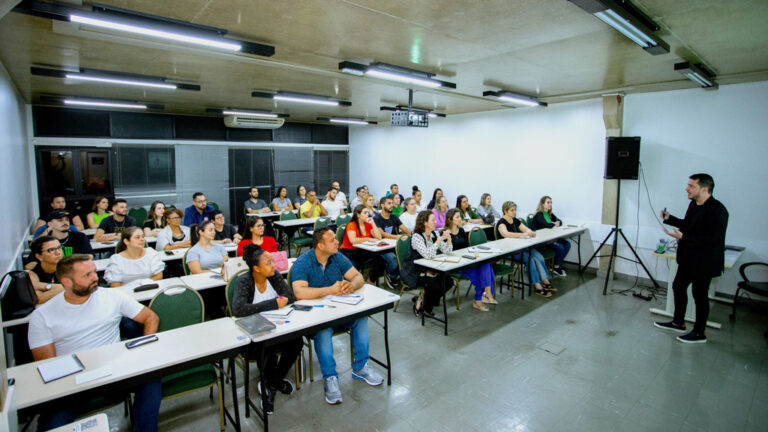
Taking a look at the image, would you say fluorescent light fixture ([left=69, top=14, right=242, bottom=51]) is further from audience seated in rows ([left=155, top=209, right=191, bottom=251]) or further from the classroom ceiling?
audience seated in rows ([left=155, top=209, right=191, bottom=251])

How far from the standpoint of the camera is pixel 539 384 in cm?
381

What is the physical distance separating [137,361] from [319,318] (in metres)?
1.26

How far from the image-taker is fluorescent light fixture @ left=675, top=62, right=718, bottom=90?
4824mm

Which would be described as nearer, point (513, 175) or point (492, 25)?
point (492, 25)

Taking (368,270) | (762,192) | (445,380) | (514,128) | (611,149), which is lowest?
(445,380)

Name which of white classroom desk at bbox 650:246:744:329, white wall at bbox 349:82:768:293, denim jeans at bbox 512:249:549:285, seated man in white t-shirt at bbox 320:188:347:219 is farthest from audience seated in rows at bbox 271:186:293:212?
white classroom desk at bbox 650:246:744:329

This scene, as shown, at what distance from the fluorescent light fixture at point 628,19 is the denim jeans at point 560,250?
416cm

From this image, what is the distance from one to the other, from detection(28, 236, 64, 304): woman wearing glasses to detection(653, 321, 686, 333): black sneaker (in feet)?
22.3

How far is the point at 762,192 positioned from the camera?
591cm

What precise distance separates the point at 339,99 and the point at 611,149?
5201mm

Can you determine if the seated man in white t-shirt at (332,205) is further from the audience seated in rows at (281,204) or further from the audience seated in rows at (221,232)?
the audience seated in rows at (221,232)

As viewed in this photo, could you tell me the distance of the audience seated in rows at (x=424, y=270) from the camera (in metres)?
5.26

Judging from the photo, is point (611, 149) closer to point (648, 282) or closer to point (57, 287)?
point (648, 282)

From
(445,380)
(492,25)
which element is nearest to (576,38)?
(492,25)
